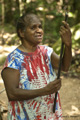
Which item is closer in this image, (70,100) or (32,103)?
(32,103)

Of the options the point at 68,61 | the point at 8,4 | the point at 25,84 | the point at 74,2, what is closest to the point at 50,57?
the point at 68,61

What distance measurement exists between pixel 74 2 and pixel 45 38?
251 centimetres

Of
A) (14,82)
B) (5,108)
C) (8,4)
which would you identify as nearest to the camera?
(14,82)

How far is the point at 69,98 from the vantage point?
4.34 metres

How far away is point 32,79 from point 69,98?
9.25 ft

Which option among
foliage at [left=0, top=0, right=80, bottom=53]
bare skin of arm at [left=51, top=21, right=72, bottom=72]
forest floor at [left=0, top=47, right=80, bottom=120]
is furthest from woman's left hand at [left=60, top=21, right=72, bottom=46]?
foliage at [left=0, top=0, right=80, bottom=53]

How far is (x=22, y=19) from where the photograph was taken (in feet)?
5.90

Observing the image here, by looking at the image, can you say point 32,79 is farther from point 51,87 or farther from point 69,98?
point 69,98

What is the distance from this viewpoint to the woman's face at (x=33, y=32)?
1.74m

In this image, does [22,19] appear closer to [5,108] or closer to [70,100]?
[5,108]

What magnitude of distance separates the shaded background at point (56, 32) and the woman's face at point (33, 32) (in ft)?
1.02

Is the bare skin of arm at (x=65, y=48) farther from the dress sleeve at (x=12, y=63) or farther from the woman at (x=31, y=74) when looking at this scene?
the dress sleeve at (x=12, y=63)

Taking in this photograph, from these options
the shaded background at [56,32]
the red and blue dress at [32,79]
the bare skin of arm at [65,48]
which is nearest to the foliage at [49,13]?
the shaded background at [56,32]

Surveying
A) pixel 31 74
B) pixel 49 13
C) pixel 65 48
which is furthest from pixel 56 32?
pixel 31 74
